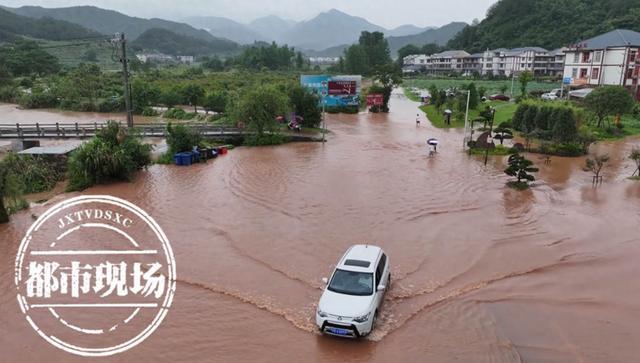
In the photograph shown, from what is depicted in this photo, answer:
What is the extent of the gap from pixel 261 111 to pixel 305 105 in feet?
23.6

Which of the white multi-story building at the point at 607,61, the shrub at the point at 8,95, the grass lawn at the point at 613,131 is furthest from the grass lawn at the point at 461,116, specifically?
the shrub at the point at 8,95

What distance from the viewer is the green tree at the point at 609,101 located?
115 ft

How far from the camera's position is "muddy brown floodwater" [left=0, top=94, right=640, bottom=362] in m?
10.1

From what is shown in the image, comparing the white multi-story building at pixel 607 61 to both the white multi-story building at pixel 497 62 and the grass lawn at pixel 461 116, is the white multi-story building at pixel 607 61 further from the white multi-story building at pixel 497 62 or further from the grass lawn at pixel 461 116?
the white multi-story building at pixel 497 62

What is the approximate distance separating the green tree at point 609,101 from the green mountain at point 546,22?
73.9 meters

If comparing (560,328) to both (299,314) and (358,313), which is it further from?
(299,314)

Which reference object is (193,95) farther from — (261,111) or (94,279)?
(94,279)

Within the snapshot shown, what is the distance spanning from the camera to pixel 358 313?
9.88m

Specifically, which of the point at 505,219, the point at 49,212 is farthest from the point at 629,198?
the point at 49,212

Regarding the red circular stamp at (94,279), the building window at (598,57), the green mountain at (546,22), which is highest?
the green mountain at (546,22)

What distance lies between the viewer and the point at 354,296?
10.4 m

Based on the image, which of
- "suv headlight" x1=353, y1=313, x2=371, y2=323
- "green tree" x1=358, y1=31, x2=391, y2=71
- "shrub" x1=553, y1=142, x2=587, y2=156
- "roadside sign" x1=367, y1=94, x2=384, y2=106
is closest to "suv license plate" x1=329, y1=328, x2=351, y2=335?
"suv headlight" x1=353, y1=313, x2=371, y2=323

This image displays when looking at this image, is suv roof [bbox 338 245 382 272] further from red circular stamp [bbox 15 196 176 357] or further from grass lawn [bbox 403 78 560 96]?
grass lawn [bbox 403 78 560 96]

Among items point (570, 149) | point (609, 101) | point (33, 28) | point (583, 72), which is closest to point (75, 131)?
point (570, 149)
